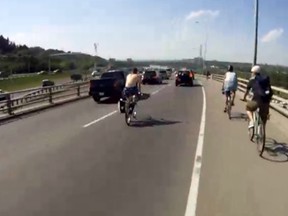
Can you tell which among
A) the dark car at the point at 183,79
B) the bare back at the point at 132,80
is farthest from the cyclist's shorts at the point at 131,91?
the dark car at the point at 183,79

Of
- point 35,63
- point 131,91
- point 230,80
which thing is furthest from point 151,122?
point 35,63

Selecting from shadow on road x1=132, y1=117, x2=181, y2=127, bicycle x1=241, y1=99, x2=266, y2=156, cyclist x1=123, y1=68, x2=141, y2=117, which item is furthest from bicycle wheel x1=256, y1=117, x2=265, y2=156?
cyclist x1=123, y1=68, x2=141, y2=117

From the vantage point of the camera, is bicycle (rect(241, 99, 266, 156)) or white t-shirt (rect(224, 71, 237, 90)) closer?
bicycle (rect(241, 99, 266, 156))

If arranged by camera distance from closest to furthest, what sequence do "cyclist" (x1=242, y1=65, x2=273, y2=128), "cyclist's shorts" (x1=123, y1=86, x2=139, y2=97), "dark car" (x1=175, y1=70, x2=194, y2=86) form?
"cyclist" (x1=242, y1=65, x2=273, y2=128) < "cyclist's shorts" (x1=123, y1=86, x2=139, y2=97) < "dark car" (x1=175, y1=70, x2=194, y2=86)

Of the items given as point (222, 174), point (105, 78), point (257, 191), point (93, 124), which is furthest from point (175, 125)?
point (105, 78)

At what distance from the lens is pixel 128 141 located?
12125 mm

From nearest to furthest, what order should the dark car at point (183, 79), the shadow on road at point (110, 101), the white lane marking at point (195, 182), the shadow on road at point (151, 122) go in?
the white lane marking at point (195, 182) < the shadow on road at point (151, 122) < the shadow on road at point (110, 101) < the dark car at point (183, 79)

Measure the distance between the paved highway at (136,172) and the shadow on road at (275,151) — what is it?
110 millimetres

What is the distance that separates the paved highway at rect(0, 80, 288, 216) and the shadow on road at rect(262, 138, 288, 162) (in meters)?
0.11

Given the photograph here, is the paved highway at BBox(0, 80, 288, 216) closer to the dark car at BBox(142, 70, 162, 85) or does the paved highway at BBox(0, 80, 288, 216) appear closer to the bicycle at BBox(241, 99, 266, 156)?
the bicycle at BBox(241, 99, 266, 156)

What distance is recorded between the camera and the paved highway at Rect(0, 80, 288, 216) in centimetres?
637

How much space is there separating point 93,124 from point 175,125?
9.25ft

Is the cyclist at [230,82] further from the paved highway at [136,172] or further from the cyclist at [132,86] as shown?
the cyclist at [132,86]

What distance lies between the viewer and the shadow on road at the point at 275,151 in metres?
9.84
